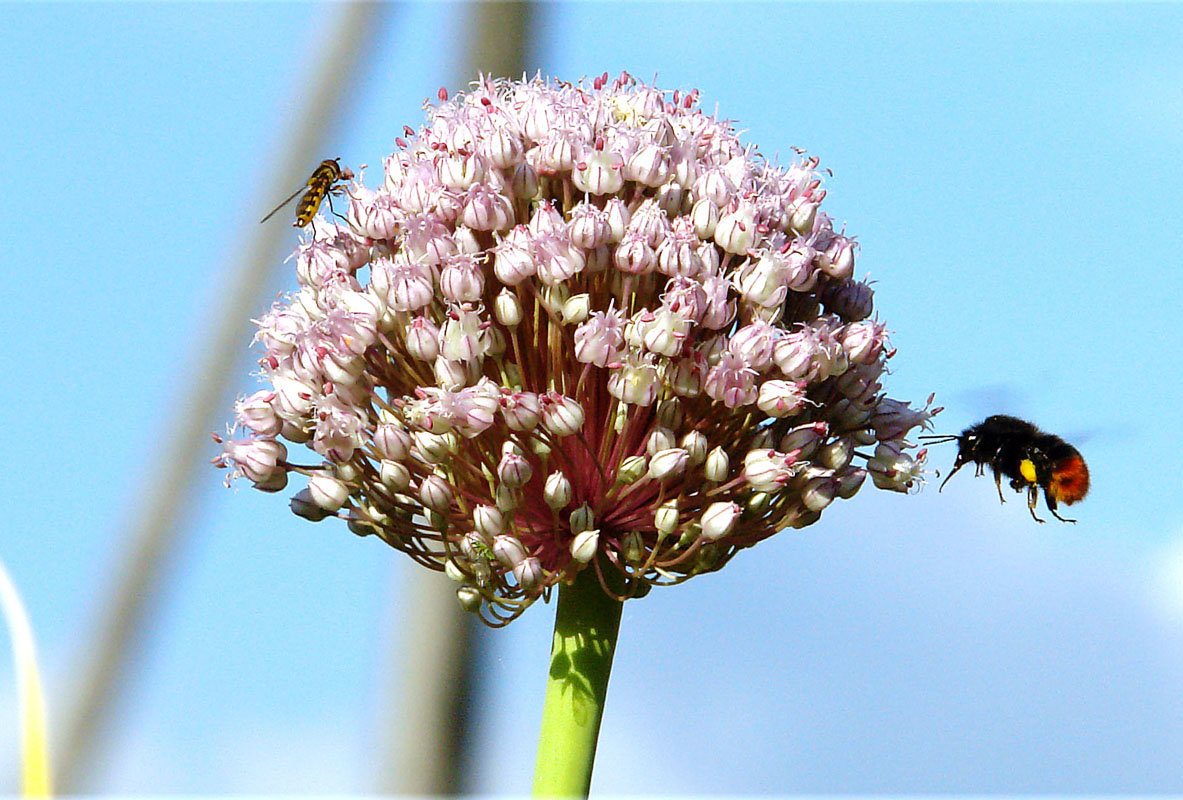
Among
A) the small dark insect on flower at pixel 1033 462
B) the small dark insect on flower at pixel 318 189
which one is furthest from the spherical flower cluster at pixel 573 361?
the small dark insect on flower at pixel 1033 462

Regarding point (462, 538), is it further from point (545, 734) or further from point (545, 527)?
point (545, 734)

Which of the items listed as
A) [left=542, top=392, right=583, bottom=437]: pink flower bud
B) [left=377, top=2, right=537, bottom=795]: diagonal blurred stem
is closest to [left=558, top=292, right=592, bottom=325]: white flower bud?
[left=542, top=392, right=583, bottom=437]: pink flower bud

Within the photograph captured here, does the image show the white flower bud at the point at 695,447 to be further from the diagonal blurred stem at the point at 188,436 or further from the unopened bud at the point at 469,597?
the diagonal blurred stem at the point at 188,436

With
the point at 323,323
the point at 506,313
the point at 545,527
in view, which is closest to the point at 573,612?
the point at 545,527

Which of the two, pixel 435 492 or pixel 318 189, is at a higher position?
pixel 318 189

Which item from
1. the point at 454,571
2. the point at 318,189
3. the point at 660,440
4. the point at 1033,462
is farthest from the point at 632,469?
the point at 1033,462

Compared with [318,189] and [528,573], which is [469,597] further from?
[318,189]

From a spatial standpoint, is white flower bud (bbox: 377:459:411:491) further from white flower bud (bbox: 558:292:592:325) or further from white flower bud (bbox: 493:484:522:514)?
white flower bud (bbox: 558:292:592:325)
